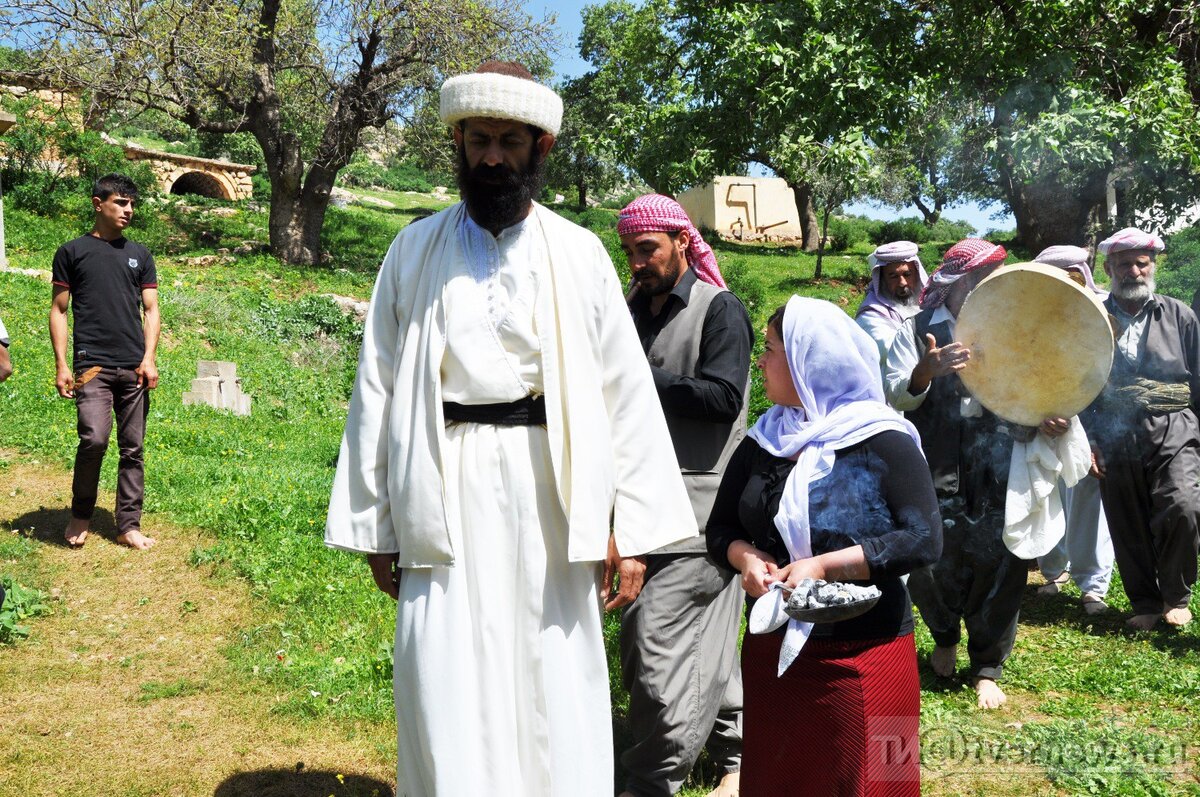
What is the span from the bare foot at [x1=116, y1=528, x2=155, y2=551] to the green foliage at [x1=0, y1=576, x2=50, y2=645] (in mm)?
814

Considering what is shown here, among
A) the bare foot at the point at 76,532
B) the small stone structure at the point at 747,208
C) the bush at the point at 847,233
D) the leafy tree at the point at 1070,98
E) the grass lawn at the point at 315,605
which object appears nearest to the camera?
the grass lawn at the point at 315,605

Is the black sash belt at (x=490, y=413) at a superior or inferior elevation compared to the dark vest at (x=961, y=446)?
superior

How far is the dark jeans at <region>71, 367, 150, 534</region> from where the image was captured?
6.15m

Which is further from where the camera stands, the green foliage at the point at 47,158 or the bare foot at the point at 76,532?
the green foliage at the point at 47,158

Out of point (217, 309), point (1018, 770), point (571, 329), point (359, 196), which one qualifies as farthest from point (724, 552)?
point (359, 196)

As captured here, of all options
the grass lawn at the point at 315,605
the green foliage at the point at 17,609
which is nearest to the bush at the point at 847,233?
the grass lawn at the point at 315,605

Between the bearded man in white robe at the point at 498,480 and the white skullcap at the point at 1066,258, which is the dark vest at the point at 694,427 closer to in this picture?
the bearded man in white robe at the point at 498,480

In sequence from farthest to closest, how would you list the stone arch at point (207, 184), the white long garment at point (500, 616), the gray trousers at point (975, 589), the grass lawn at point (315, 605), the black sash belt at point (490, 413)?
the stone arch at point (207, 184) < the gray trousers at point (975, 589) < the grass lawn at point (315, 605) < the black sash belt at point (490, 413) < the white long garment at point (500, 616)

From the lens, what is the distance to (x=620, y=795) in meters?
3.74

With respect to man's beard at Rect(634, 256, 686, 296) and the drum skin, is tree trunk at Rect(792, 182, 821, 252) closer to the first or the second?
the drum skin

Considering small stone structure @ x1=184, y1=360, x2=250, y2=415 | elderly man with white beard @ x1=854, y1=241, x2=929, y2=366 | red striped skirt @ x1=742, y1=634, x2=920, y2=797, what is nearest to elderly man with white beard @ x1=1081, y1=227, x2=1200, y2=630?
elderly man with white beard @ x1=854, y1=241, x2=929, y2=366

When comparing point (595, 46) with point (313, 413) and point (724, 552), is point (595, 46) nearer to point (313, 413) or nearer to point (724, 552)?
point (313, 413)

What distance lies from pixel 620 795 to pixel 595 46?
166ft

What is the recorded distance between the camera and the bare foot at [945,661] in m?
5.02
